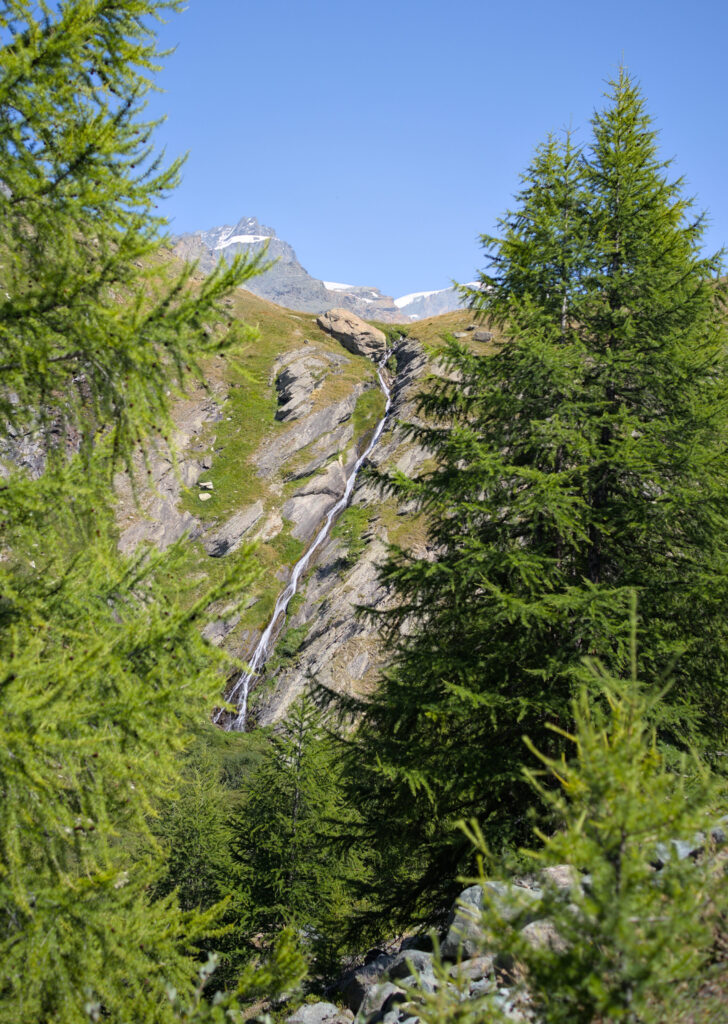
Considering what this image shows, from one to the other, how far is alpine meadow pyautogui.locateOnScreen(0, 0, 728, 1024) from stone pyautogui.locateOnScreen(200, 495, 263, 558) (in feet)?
102

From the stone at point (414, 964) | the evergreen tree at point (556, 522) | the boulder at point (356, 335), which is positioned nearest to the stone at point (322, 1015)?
the evergreen tree at point (556, 522)

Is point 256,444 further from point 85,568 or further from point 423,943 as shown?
point 85,568

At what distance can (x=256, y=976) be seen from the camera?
3061mm

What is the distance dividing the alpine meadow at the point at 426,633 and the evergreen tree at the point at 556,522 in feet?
0.16

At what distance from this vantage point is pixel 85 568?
4320mm

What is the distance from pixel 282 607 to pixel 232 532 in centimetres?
918

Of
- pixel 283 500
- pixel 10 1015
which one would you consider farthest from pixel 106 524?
pixel 283 500

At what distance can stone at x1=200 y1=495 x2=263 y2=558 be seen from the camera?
43.0m

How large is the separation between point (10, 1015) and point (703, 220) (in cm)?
1115

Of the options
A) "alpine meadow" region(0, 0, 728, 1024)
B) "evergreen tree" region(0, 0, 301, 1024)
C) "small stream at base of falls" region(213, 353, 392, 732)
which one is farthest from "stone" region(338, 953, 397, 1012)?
"small stream at base of falls" region(213, 353, 392, 732)

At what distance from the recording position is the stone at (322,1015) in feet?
22.1

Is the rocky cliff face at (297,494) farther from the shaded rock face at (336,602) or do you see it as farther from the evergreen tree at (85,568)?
the evergreen tree at (85,568)

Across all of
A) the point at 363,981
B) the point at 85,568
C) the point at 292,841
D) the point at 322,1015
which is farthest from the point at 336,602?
Result: the point at 85,568

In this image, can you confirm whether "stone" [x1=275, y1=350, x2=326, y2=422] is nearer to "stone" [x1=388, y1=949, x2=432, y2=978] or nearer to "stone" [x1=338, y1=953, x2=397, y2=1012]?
"stone" [x1=338, y1=953, x2=397, y2=1012]
